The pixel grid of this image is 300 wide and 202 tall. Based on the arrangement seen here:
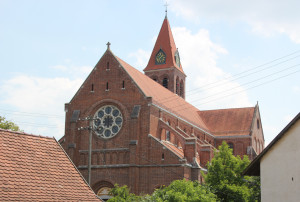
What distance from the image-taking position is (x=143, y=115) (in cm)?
4381

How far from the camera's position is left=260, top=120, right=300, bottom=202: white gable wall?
636 inches

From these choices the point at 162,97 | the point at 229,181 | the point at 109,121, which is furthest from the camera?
the point at 162,97

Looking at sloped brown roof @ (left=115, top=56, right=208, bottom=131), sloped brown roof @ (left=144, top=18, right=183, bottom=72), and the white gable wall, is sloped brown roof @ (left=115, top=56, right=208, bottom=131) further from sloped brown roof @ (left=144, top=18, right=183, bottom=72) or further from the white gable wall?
the white gable wall

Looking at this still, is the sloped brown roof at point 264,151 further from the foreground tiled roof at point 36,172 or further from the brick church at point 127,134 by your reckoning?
the brick church at point 127,134

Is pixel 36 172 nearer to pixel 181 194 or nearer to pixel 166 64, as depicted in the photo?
pixel 181 194

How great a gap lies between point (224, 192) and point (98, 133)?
1447cm

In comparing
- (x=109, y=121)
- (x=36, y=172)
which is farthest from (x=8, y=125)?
(x=36, y=172)

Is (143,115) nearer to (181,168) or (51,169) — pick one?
(181,168)

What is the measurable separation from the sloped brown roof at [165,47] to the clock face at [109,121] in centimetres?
2134

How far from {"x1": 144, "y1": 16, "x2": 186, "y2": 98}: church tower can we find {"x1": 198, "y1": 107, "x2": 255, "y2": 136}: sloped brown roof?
5472 mm

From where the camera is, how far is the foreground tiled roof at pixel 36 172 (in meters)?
14.6

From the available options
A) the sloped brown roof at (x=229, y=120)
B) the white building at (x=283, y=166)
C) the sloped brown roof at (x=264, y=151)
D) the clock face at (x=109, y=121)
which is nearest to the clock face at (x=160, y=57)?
the sloped brown roof at (x=229, y=120)

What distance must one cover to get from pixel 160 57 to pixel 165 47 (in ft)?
5.01

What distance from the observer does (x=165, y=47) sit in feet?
219
